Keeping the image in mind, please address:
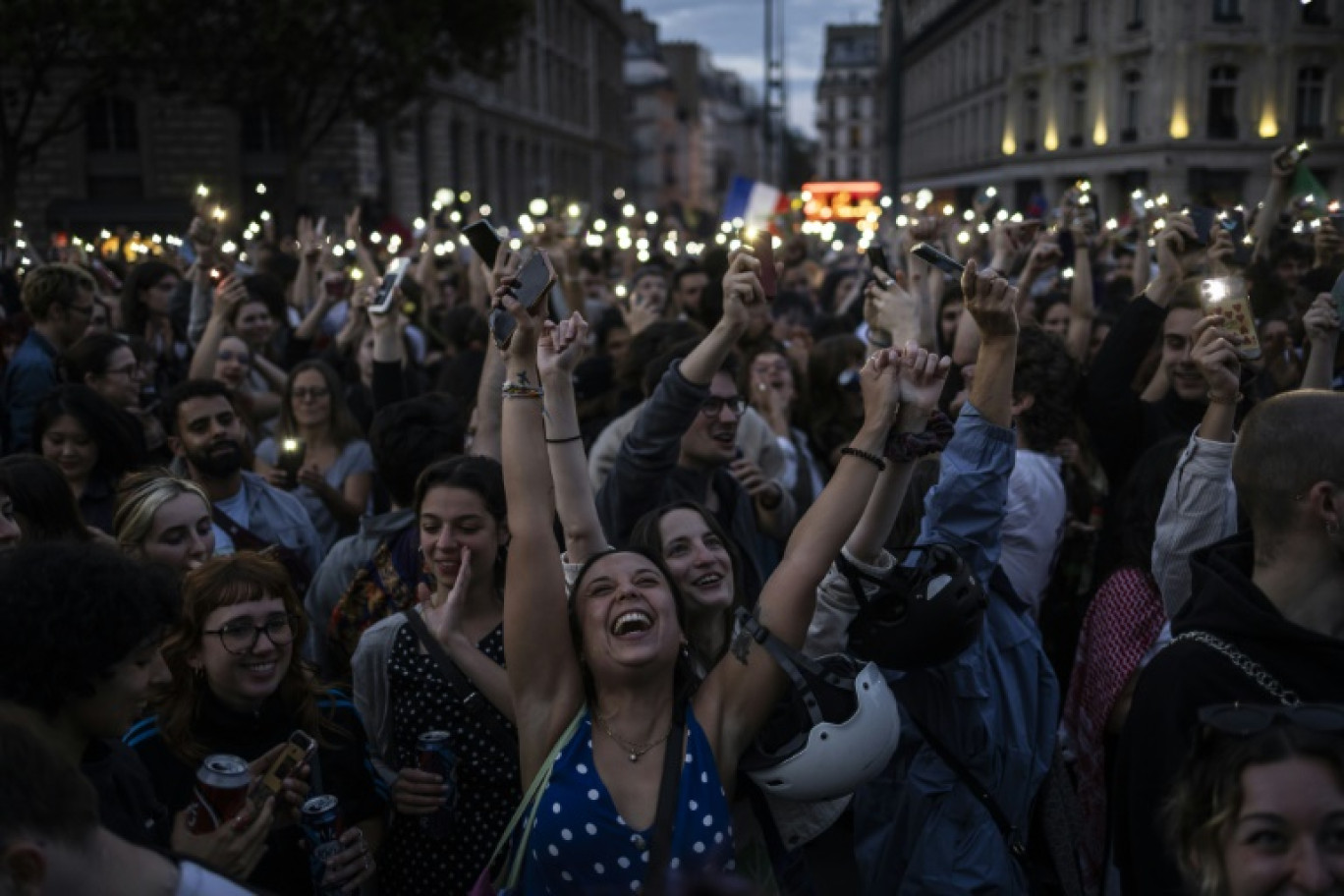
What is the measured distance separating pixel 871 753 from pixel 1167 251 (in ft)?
11.9

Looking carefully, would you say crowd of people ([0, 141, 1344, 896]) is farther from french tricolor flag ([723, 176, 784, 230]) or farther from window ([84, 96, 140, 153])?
window ([84, 96, 140, 153])

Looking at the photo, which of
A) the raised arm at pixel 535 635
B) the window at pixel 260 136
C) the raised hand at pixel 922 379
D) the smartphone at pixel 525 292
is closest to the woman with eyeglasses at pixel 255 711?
the raised arm at pixel 535 635

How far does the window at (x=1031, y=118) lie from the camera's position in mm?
49344

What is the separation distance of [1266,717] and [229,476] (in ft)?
13.2

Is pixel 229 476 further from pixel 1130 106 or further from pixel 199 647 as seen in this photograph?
pixel 1130 106

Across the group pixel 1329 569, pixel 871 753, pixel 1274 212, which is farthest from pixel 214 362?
pixel 1274 212

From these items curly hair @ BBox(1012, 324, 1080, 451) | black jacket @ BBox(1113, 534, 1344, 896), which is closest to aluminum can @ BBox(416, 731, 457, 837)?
black jacket @ BBox(1113, 534, 1344, 896)

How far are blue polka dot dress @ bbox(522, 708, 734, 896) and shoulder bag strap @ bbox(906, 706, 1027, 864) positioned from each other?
0.73 metres

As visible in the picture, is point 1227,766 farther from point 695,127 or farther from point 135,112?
point 695,127

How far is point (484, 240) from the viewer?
3.64 metres

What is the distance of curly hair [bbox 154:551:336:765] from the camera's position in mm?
3133

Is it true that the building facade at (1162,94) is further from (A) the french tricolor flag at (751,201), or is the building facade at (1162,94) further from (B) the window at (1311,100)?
(A) the french tricolor flag at (751,201)

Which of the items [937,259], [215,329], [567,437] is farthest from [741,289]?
[215,329]

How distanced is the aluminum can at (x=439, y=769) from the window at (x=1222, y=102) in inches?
1603
